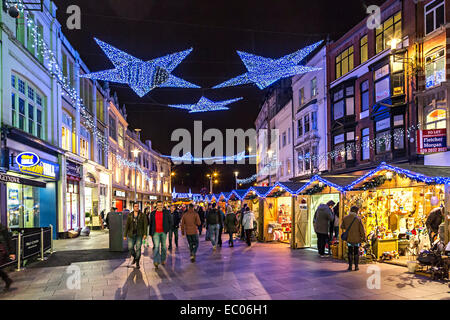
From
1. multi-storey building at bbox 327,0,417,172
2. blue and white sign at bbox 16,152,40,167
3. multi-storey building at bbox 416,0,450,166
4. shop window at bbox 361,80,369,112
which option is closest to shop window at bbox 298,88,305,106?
multi-storey building at bbox 327,0,417,172

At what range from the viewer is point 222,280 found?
871 cm

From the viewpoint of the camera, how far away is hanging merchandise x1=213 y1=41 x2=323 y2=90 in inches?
565

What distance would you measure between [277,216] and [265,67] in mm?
7344

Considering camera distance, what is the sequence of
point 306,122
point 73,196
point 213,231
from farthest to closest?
point 306,122 < point 73,196 < point 213,231

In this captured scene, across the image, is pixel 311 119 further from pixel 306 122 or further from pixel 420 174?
pixel 420 174

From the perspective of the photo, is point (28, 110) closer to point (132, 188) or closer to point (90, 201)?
point (90, 201)

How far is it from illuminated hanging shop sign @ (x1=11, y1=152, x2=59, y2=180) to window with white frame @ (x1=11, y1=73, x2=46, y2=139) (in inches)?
63.7

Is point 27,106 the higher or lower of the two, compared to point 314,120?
lower

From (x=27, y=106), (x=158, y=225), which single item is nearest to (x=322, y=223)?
(x=158, y=225)

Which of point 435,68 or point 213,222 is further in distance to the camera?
point 435,68

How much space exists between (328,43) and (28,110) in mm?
20485

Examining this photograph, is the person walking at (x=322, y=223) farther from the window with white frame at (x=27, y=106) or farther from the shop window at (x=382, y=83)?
the window with white frame at (x=27, y=106)

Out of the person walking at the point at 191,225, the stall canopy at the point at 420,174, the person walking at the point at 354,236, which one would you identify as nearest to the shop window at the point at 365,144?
the stall canopy at the point at 420,174
